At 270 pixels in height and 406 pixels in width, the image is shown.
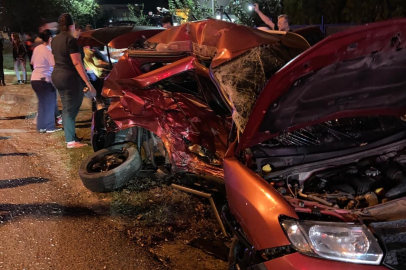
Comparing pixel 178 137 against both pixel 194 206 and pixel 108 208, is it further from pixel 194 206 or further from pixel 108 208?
pixel 108 208

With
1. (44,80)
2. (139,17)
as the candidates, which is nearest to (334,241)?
(44,80)

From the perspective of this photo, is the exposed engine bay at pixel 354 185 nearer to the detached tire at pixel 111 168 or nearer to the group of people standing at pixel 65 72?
the detached tire at pixel 111 168

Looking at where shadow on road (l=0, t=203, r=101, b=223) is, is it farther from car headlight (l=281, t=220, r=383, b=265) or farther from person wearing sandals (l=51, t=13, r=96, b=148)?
car headlight (l=281, t=220, r=383, b=265)

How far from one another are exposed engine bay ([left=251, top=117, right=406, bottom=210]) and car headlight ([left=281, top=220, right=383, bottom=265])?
0.33m

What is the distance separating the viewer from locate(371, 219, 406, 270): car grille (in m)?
1.76

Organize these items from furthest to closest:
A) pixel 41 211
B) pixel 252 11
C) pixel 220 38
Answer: pixel 252 11
pixel 41 211
pixel 220 38

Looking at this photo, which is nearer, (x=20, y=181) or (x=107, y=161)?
(x=107, y=161)

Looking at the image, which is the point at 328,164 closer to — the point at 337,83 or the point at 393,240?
the point at 337,83

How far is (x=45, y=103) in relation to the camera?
675 cm

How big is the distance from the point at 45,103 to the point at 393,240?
6.42 m

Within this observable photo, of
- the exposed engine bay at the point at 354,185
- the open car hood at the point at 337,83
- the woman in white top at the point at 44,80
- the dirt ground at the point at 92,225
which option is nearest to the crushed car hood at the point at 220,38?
the open car hood at the point at 337,83

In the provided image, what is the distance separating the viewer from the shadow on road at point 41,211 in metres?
3.86

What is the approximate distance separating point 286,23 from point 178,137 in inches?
138

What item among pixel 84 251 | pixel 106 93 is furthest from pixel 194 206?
pixel 106 93
